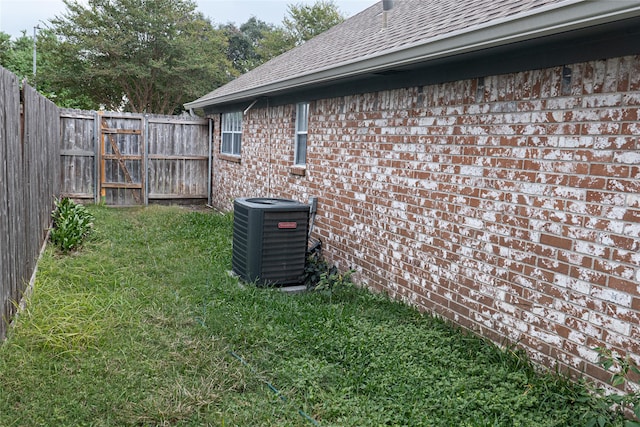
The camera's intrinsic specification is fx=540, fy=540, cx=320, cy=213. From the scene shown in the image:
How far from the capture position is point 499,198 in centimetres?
420

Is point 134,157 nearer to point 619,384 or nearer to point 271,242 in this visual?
point 271,242

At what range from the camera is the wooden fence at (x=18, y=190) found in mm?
4145

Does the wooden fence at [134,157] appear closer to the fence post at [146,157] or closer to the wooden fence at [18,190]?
the fence post at [146,157]

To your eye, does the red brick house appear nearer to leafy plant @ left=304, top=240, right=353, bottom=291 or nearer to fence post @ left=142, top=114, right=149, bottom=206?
leafy plant @ left=304, top=240, right=353, bottom=291

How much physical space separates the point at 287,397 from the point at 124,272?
11.6ft

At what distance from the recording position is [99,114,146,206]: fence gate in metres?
12.5

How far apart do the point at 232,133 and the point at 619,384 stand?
9995mm

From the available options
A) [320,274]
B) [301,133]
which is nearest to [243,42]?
[301,133]

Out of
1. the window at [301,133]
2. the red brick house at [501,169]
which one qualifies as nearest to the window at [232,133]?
the window at [301,133]

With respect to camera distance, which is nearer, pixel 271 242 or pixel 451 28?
pixel 451 28

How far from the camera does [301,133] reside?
815 centimetres

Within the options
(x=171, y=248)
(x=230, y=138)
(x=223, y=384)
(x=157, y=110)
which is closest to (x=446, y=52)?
(x=223, y=384)

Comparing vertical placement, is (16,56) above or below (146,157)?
above

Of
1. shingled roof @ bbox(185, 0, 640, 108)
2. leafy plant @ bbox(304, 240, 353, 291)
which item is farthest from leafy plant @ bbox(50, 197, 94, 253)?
shingled roof @ bbox(185, 0, 640, 108)
